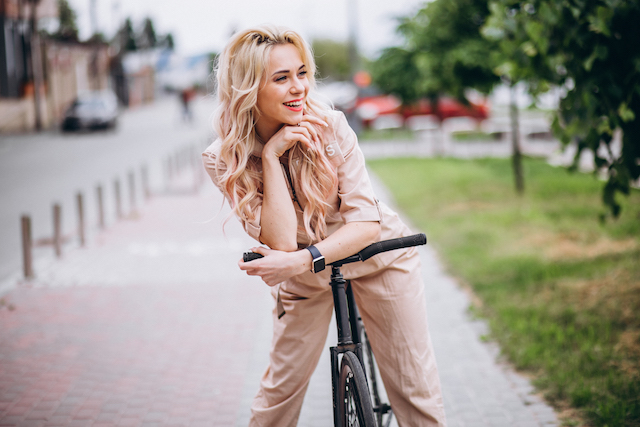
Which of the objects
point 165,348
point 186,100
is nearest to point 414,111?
point 186,100

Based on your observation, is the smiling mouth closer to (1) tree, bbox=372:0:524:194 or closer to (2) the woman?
(2) the woman

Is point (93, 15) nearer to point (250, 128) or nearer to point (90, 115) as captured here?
point (90, 115)

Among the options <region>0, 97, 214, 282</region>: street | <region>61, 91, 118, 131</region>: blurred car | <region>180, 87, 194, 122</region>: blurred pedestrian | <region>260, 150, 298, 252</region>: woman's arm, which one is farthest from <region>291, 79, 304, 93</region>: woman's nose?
<region>180, 87, 194, 122</region>: blurred pedestrian

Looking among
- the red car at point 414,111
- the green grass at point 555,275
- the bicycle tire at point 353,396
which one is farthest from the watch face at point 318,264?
the red car at point 414,111

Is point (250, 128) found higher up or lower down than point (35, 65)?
lower down

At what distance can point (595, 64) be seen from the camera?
14.9 feet

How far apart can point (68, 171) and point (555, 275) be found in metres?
13.1

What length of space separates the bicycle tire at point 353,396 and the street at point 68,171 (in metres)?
1.04

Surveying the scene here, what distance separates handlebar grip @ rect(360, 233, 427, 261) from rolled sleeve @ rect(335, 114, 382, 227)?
105 millimetres

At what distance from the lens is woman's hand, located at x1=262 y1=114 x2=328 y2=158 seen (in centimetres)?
237

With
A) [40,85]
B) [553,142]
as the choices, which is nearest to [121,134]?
[40,85]

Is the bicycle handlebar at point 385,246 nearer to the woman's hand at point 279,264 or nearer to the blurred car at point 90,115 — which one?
the woman's hand at point 279,264

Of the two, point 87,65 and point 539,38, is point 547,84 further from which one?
point 87,65

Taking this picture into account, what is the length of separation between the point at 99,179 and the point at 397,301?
13.4m
